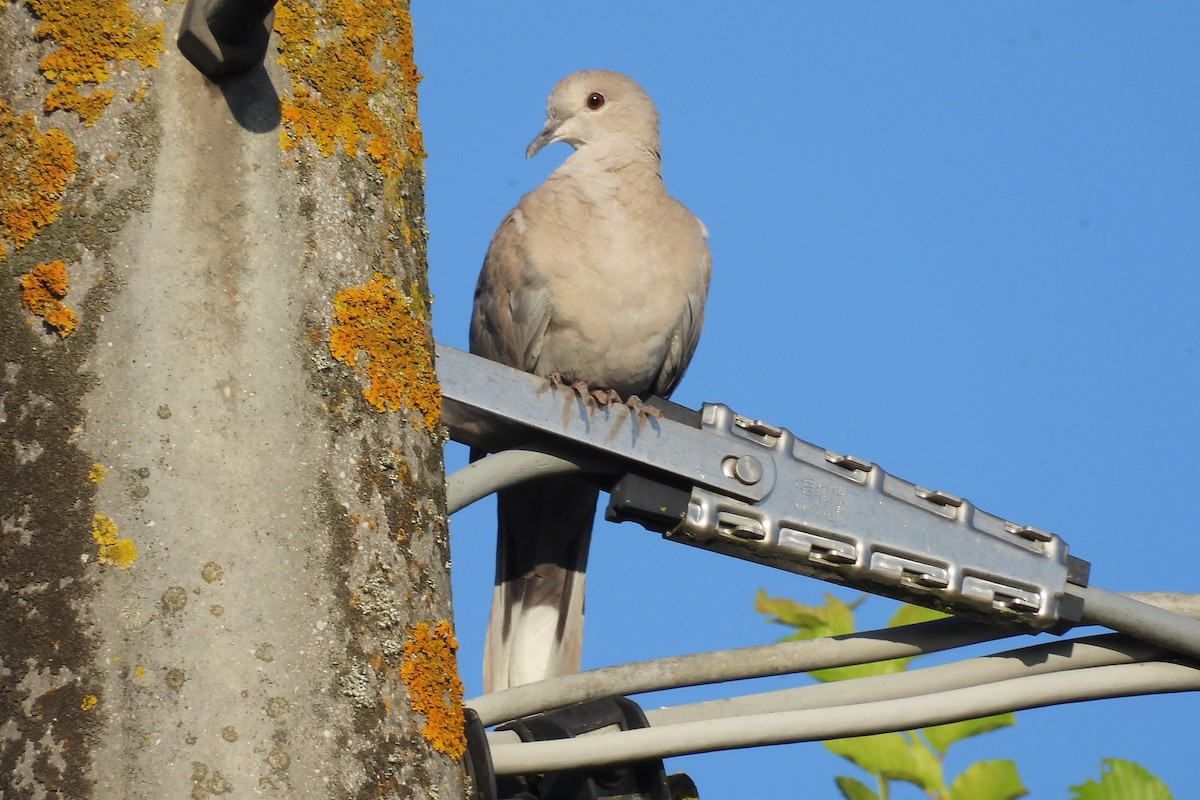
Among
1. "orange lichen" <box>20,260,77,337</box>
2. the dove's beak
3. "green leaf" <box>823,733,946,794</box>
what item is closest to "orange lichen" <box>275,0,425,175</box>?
"orange lichen" <box>20,260,77,337</box>

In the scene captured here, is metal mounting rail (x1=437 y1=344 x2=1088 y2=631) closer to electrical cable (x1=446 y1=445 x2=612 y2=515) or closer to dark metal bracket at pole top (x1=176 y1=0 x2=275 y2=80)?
electrical cable (x1=446 y1=445 x2=612 y2=515)

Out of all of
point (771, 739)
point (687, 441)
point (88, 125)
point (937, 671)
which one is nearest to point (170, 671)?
point (88, 125)

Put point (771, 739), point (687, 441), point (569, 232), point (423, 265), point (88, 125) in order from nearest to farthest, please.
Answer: point (88, 125), point (423, 265), point (771, 739), point (687, 441), point (569, 232)

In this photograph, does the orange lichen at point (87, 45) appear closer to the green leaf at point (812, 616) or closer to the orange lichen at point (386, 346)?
the orange lichen at point (386, 346)

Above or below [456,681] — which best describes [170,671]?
below

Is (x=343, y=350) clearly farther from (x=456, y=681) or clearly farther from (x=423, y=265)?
(x=456, y=681)

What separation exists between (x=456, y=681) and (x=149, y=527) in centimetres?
37

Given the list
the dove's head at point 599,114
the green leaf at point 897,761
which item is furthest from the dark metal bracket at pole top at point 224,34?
the dove's head at point 599,114

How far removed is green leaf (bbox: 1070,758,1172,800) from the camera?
8.42 feet

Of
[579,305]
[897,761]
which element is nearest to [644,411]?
[897,761]

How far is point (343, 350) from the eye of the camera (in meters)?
1.59

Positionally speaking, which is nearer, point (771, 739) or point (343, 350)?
point (343, 350)

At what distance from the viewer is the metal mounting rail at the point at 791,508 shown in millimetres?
2434

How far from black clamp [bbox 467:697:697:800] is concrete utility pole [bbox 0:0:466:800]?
1.61 feet
